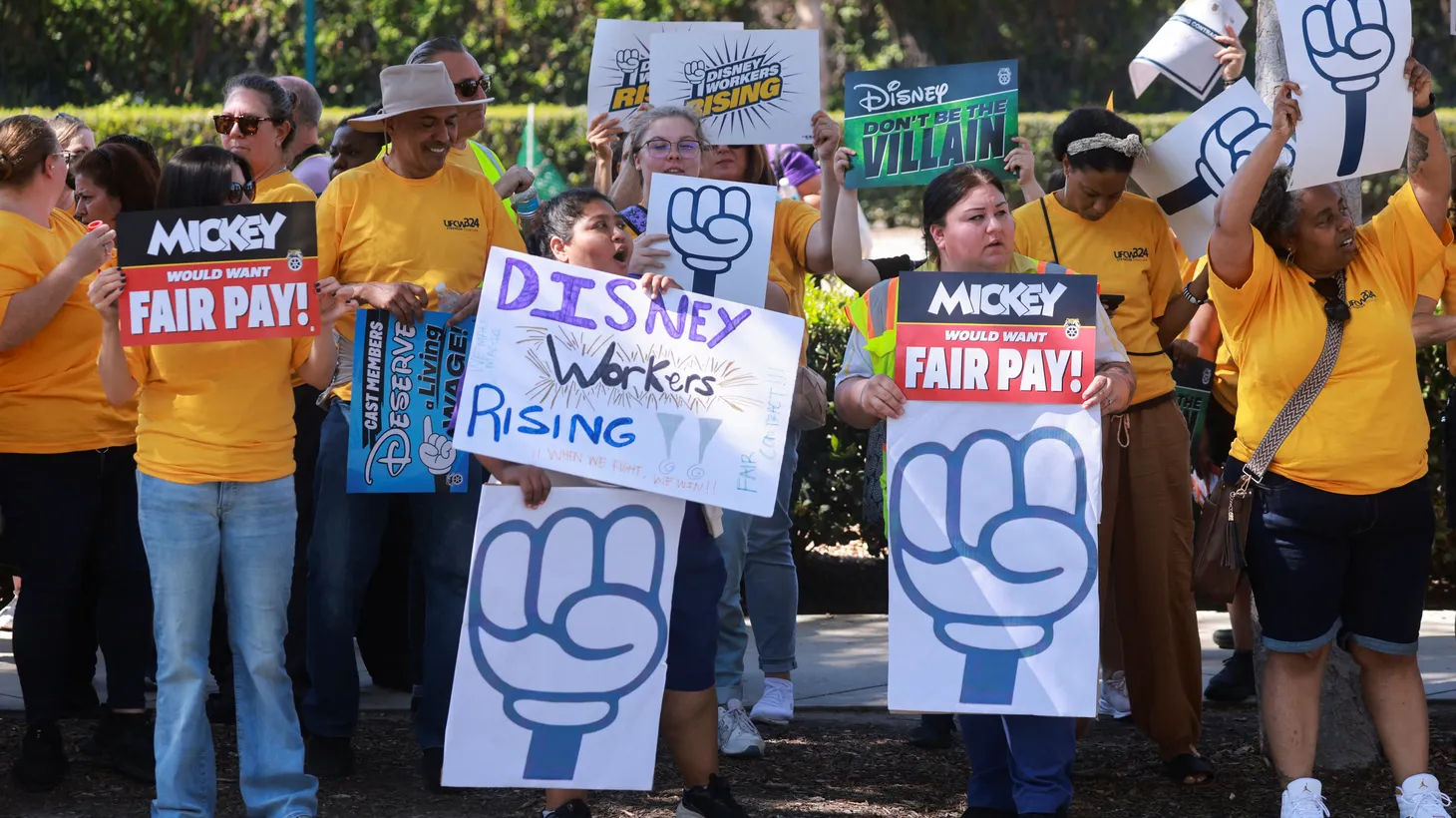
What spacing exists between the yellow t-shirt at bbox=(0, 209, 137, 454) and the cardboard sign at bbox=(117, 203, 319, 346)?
2.44ft

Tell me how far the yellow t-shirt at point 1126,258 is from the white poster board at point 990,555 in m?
0.92

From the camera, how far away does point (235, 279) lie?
13.9 ft

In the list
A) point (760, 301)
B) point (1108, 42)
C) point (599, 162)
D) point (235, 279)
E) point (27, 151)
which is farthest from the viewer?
point (1108, 42)

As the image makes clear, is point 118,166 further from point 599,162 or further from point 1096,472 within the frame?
point 1096,472

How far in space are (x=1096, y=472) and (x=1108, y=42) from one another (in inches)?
931

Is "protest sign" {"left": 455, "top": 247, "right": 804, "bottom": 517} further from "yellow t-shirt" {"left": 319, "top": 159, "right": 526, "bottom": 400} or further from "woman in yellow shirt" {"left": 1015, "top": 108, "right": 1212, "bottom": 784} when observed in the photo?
"woman in yellow shirt" {"left": 1015, "top": 108, "right": 1212, "bottom": 784}

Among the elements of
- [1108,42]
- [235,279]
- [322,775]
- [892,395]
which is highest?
[1108,42]

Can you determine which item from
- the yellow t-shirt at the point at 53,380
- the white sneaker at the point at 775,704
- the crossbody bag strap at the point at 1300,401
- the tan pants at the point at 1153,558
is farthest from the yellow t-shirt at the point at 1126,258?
the yellow t-shirt at the point at 53,380

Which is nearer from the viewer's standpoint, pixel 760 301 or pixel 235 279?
pixel 235 279

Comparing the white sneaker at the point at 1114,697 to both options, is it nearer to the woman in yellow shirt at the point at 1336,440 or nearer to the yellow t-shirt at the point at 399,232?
the woman in yellow shirt at the point at 1336,440

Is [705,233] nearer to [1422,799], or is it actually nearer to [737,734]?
[737,734]

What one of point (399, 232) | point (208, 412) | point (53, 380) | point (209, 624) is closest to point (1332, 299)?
point (399, 232)

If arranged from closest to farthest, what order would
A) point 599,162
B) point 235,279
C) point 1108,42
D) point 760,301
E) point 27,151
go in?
point 235,279 → point 27,151 → point 760,301 → point 599,162 → point 1108,42

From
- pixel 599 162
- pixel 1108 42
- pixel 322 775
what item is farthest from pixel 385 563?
pixel 1108 42
